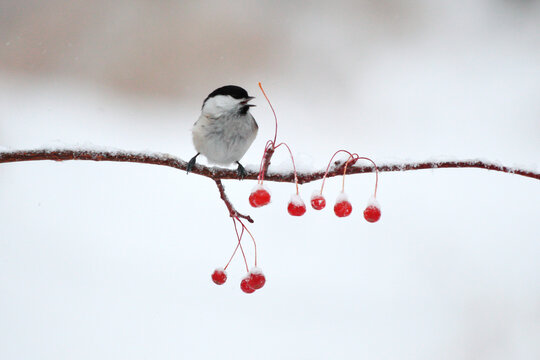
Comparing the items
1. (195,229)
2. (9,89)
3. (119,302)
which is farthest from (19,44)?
(119,302)

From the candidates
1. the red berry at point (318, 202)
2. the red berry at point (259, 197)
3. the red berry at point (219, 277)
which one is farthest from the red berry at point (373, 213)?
the red berry at point (219, 277)

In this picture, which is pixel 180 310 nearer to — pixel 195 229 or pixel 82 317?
pixel 82 317

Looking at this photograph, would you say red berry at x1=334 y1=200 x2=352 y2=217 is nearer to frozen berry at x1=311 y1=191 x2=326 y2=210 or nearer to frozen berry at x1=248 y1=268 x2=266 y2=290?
frozen berry at x1=311 y1=191 x2=326 y2=210

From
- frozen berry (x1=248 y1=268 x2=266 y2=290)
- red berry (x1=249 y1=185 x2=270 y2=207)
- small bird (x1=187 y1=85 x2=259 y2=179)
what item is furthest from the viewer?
small bird (x1=187 y1=85 x2=259 y2=179)

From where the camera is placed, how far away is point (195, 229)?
380 centimetres

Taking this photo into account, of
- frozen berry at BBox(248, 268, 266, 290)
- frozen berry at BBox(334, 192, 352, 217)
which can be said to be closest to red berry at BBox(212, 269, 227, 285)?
frozen berry at BBox(248, 268, 266, 290)

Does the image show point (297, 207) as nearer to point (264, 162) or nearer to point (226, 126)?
point (264, 162)

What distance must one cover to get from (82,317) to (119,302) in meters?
0.24

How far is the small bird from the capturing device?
1.92m

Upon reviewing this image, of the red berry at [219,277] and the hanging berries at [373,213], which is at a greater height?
→ the hanging berries at [373,213]

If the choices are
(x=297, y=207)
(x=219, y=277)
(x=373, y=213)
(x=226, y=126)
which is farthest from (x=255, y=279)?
(x=226, y=126)

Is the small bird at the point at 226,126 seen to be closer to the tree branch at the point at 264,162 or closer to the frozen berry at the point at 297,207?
the tree branch at the point at 264,162

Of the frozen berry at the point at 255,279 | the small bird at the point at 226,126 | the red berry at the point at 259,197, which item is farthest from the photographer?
the small bird at the point at 226,126

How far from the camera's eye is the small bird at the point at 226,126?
1.92 meters
